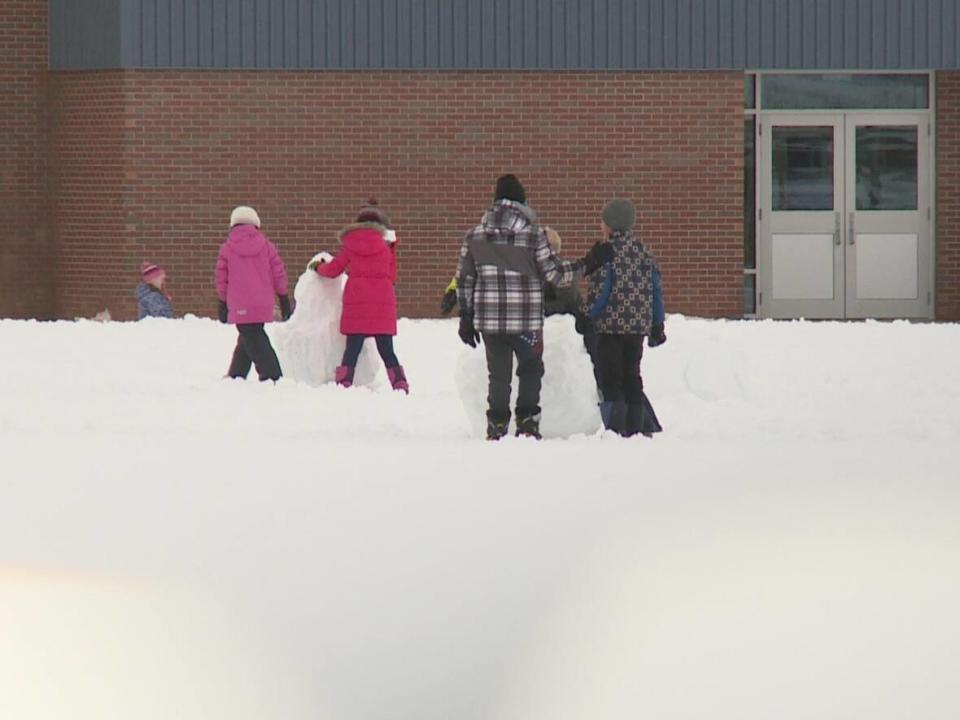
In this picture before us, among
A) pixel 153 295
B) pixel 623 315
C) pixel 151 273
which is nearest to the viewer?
pixel 623 315

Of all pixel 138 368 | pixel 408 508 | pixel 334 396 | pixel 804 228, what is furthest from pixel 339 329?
pixel 804 228

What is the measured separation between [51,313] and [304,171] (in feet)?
11.7

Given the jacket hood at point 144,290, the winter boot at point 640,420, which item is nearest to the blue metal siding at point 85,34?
the jacket hood at point 144,290

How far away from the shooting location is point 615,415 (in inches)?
554

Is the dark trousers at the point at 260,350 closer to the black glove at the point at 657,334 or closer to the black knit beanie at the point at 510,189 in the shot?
the black knit beanie at the point at 510,189

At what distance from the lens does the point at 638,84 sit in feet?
87.7

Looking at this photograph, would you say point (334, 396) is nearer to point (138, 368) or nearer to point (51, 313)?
point (138, 368)

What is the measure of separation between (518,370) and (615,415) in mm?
678

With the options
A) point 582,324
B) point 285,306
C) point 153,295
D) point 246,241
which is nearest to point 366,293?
point 285,306

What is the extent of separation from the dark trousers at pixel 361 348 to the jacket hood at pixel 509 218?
358 cm

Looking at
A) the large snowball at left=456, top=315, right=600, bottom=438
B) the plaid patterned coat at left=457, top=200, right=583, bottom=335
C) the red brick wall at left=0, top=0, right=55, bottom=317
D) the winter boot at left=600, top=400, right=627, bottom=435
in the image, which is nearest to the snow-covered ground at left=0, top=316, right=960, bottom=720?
the large snowball at left=456, top=315, right=600, bottom=438

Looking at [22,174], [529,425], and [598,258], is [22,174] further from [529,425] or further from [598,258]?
[598,258]

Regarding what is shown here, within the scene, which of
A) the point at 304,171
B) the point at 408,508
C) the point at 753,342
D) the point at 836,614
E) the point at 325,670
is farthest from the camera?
the point at 304,171

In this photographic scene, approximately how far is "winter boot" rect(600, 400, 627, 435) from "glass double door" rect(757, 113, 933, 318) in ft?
44.9
